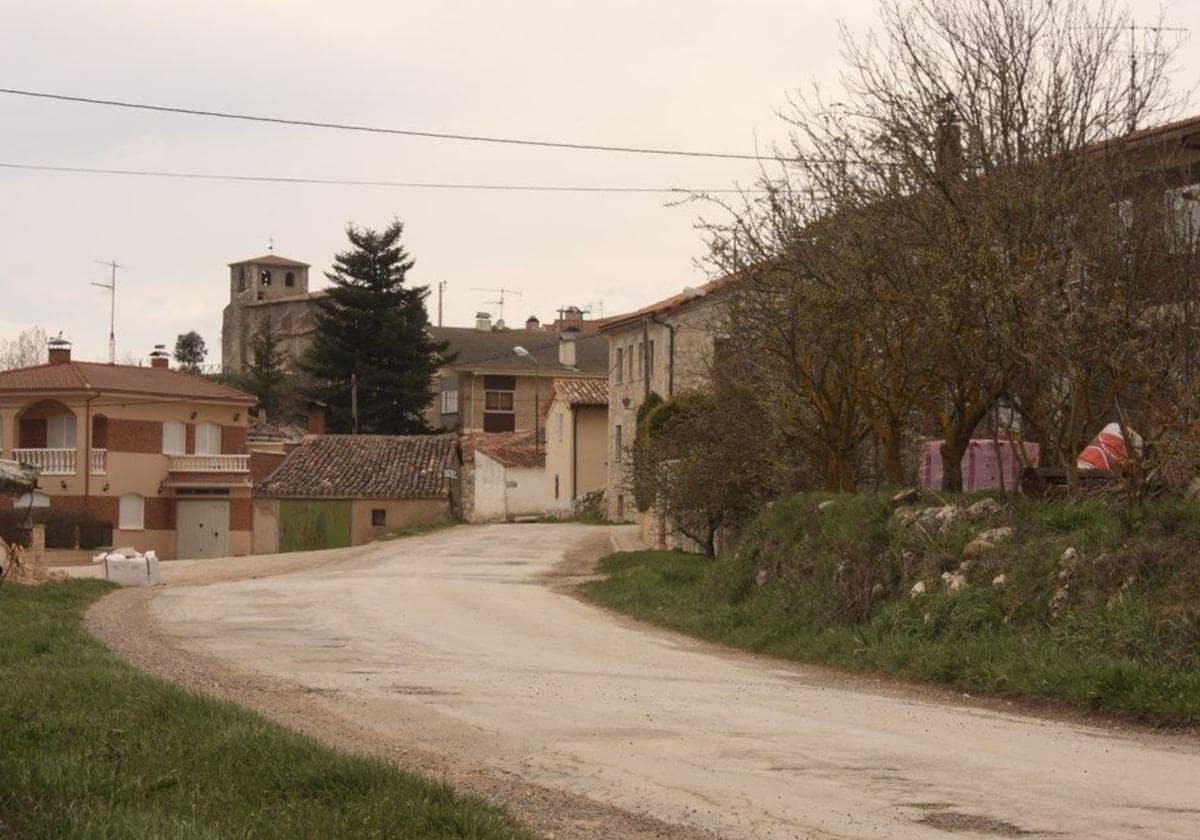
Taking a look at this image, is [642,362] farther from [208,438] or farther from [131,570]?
[131,570]

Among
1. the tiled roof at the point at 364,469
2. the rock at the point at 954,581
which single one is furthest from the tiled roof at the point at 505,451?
the rock at the point at 954,581

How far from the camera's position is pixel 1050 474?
19.0 m

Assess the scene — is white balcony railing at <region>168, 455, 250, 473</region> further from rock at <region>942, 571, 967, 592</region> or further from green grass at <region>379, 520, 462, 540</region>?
rock at <region>942, 571, 967, 592</region>

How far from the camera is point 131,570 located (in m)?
33.8

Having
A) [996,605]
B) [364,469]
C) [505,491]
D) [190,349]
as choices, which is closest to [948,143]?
[996,605]

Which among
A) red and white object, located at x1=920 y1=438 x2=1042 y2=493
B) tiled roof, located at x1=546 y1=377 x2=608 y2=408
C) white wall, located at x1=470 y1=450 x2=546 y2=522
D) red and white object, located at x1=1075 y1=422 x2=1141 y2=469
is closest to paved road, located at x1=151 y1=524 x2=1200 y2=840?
red and white object, located at x1=1075 y1=422 x2=1141 y2=469

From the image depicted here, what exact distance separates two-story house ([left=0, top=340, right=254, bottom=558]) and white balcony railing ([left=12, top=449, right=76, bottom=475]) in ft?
0.12

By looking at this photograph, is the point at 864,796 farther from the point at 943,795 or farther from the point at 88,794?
the point at 88,794

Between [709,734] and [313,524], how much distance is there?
5109 cm

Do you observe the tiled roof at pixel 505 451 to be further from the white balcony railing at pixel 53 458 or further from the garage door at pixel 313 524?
the white balcony railing at pixel 53 458

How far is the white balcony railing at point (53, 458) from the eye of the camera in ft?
194

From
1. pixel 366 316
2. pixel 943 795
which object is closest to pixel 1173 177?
pixel 943 795

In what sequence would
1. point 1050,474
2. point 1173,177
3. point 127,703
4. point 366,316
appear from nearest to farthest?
1. point 127,703
2. point 1050,474
3. point 1173,177
4. point 366,316

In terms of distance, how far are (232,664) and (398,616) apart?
259 inches
